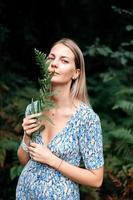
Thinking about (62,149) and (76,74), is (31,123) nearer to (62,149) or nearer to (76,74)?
(62,149)

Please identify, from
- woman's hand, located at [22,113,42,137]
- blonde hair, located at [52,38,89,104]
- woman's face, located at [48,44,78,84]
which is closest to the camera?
woman's hand, located at [22,113,42,137]

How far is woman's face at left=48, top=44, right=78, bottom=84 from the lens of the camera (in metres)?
2.90

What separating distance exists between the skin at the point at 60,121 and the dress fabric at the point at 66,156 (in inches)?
1.9

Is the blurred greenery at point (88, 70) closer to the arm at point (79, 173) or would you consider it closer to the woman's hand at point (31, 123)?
the arm at point (79, 173)

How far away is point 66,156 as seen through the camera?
2867 millimetres

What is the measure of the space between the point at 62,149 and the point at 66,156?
0.17 feet

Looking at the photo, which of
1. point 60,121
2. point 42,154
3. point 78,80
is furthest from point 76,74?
point 42,154

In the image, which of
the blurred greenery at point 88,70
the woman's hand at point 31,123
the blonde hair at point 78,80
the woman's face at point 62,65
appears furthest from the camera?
the blurred greenery at point 88,70

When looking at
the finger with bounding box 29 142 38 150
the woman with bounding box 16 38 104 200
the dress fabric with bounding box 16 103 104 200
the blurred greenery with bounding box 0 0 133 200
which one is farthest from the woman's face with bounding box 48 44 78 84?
the blurred greenery with bounding box 0 0 133 200

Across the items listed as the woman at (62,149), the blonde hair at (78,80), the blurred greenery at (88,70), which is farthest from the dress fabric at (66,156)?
the blurred greenery at (88,70)

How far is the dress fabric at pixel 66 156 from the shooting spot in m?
2.85

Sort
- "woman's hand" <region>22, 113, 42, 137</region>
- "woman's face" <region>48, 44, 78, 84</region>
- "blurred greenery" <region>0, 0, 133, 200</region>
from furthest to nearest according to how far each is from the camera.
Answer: "blurred greenery" <region>0, 0, 133, 200</region>
"woman's face" <region>48, 44, 78, 84</region>
"woman's hand" <region>22, 113, 42, 137</region>

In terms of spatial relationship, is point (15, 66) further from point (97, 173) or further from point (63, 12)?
point (97, 173)

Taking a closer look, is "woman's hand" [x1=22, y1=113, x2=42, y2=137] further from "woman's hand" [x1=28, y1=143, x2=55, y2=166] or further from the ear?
the ear
